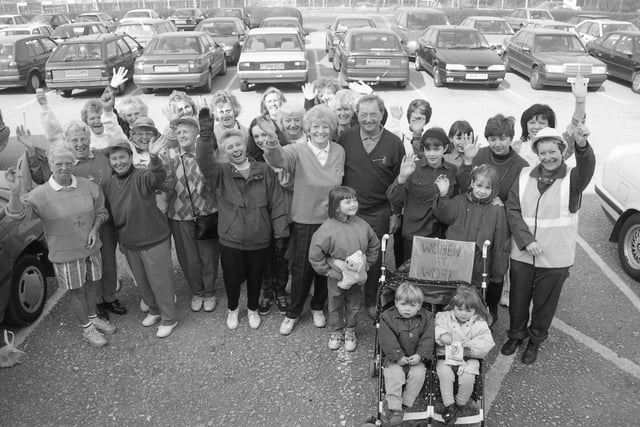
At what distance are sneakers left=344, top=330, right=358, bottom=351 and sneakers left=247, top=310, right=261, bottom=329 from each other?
0.85m

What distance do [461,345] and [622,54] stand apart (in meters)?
15.5

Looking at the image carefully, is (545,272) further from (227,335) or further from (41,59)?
(41,59)

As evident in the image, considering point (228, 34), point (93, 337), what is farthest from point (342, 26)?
point (93, 337)

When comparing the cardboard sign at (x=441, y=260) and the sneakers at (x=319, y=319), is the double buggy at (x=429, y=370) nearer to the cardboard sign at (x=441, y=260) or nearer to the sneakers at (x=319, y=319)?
the cardboard sign at (x=441, y=260)

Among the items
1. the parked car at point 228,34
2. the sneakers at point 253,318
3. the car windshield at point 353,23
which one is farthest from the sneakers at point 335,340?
the car windshield at point 353,23

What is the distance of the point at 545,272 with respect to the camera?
3867 millimetres

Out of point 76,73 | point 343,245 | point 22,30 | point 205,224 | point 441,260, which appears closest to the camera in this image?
point 441,260

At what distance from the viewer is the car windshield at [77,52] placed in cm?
1360

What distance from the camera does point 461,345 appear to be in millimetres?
3504

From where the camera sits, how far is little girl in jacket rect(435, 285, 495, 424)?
11.3 feet

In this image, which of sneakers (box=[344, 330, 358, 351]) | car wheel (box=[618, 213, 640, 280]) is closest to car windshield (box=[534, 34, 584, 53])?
car wheel (box=[618, 213, 640, 280])

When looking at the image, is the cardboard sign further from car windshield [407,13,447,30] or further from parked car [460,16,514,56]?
parked car [460,16,514,56]

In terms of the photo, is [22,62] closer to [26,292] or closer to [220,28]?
[220,28]

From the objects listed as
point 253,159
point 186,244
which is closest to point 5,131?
point 186,244
